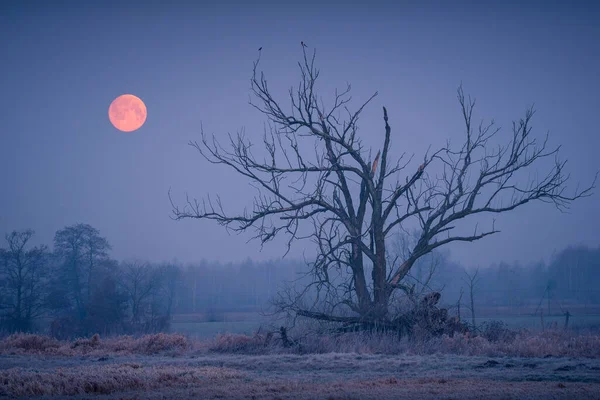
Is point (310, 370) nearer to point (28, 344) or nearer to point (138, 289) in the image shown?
point (28, 344)

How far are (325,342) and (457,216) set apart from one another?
22.4 feet

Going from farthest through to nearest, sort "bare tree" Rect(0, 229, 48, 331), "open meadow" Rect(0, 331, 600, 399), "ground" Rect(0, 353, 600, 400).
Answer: "bare tree" Rect(0, 229, 48, 331), "open meadow" Rect(0, 331, 600, 399), "ground" Rect(0, 353, 600, 400)

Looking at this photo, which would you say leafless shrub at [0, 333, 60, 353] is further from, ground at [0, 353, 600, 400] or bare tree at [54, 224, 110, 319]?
bare tree at [54, 224, 110, 319]

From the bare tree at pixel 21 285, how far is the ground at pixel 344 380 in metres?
24.6

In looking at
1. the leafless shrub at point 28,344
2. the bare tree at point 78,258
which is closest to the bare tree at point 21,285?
the bare tree at point 78,258

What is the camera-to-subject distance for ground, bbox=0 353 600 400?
7.00 meters

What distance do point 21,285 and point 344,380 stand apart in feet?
109

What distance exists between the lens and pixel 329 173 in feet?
58.6

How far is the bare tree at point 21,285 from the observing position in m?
32.8

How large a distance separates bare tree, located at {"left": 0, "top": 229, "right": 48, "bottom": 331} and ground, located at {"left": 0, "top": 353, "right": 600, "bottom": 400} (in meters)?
24.6

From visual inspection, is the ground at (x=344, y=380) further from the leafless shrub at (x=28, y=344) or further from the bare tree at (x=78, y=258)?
the bare tree at (x=78, y=258)

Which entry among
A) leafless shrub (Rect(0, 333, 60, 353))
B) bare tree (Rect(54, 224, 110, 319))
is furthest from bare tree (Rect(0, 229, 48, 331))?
leafless shrub (Rect(0, 333, 60, 353))

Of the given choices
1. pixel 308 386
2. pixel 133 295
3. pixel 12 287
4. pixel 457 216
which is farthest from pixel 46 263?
pixel 308 386

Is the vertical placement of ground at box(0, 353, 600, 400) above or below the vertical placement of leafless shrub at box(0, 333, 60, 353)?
above
